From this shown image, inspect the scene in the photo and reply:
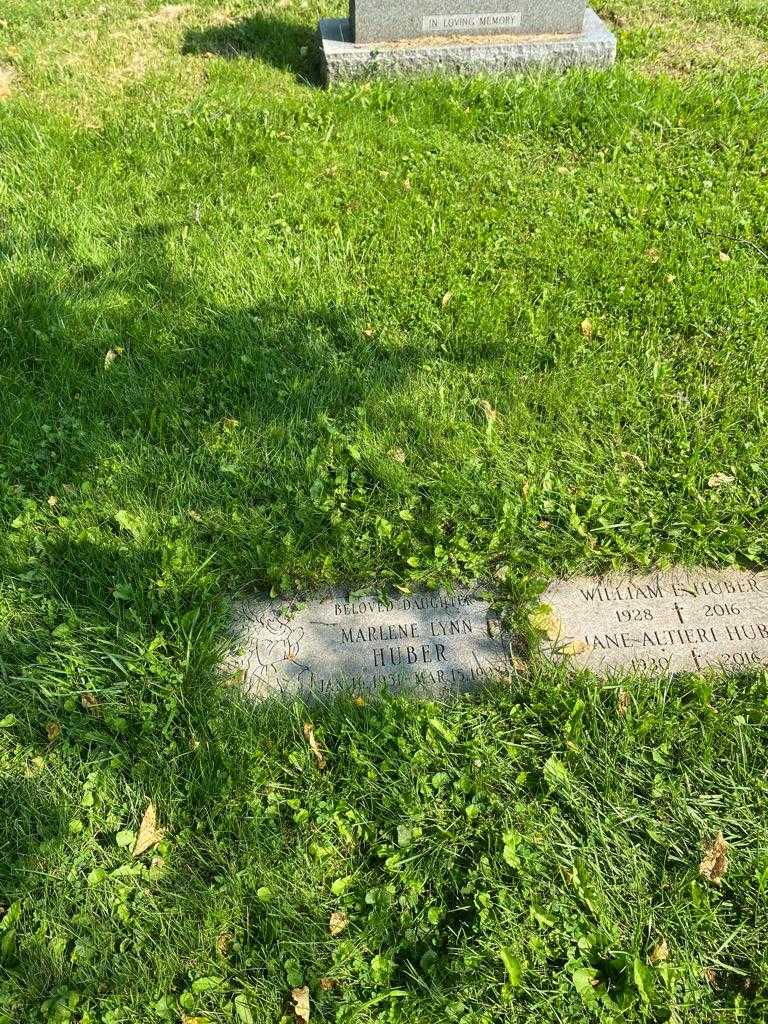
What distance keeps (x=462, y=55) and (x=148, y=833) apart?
5.68m

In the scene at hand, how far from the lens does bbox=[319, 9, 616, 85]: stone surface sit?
577 centimetres

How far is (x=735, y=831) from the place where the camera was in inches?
94.6

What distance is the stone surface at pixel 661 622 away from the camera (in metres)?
2.84

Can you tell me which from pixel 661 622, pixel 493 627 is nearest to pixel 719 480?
pixel 661 622

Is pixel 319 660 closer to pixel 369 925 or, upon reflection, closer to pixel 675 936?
pixel 369 925

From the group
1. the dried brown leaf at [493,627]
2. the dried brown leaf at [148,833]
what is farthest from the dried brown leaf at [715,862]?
the dried brown leaf at [148,833]

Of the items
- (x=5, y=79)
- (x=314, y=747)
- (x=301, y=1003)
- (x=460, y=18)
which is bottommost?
(x=301, y=1003)

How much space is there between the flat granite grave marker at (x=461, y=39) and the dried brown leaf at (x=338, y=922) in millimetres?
5585

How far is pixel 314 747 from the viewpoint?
2.61 metres

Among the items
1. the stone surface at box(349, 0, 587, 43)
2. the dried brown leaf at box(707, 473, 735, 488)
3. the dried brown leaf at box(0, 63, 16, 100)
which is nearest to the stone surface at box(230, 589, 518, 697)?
the dried brown leaf at box(707, 473, 735, 488)

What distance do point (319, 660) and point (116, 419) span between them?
5.19 ft

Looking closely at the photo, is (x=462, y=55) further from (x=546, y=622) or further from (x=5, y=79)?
(x=546, y=622)

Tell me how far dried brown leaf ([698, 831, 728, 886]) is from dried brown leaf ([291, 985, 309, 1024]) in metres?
1.17

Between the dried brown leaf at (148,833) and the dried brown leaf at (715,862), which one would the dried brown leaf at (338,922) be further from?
the dried brown leaf at (715,862)
